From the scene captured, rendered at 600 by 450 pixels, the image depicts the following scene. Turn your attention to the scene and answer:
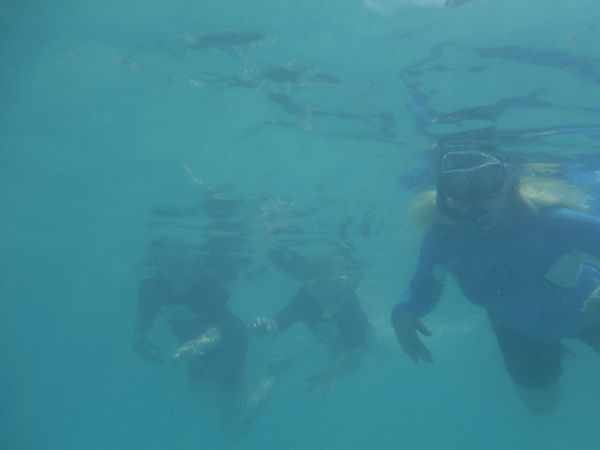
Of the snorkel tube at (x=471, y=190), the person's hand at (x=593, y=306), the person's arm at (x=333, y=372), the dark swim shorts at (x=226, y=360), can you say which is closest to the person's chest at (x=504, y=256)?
the snorkel tube at (x=471, y=190)

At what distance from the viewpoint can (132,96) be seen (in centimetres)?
1125

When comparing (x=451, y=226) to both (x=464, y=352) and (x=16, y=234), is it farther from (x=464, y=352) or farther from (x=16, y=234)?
(x=464, y=352)

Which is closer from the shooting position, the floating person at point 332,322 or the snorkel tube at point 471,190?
the snorkel tube at point 471,190

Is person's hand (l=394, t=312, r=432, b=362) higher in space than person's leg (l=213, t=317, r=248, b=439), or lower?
higher

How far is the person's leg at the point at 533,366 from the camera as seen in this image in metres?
7.46

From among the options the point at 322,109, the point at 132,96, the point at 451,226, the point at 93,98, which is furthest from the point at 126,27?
the point at 451,226

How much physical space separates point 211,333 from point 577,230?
12.5 metres

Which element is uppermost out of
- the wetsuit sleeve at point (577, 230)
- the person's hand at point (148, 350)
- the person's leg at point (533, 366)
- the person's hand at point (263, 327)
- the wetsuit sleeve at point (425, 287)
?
the wetsuit sleeve at point (577, 230)

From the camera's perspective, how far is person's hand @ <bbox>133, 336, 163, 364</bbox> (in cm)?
1566

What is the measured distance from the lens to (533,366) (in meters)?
7.59

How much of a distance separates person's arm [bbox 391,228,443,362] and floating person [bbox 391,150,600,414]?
0.04 ft

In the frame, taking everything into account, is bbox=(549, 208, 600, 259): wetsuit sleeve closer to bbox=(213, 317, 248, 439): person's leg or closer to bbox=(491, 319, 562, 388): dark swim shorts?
bbox=(491, 319, 562, 388): dark swim shorts

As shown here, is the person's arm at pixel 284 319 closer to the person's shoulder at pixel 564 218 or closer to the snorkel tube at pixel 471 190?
the snorkel tube at pixel 471 190

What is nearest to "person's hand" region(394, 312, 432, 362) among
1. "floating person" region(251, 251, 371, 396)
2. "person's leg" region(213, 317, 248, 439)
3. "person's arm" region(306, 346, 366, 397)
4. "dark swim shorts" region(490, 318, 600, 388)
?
"dark swim shorts" region(490, 318, 600, 388)
